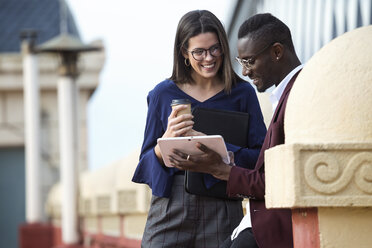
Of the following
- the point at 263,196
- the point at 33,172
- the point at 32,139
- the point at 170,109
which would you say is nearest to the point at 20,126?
the point at 32,139

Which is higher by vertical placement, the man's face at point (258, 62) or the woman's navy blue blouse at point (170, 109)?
the man's face at point (258, 62)

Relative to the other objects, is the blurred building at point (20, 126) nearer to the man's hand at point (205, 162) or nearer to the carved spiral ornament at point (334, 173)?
the man's hand at point (205, 162)

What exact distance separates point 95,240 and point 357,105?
40.3 ft

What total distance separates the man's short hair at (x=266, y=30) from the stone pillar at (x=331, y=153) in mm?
662

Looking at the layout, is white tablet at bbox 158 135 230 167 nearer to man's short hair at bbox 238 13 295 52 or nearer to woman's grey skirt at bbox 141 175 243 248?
woman's grey skirt at bbox 141 175 243 248

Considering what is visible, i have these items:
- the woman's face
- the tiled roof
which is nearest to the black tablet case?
the woman's face

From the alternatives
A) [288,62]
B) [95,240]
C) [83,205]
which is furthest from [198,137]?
[83,205]

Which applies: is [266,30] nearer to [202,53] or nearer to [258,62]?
[258,62]

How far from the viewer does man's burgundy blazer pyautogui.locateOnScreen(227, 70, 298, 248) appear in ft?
10.7

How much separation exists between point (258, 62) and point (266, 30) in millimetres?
142

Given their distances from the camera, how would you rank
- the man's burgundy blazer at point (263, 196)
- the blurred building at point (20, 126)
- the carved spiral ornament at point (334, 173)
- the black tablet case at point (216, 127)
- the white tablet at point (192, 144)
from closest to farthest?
the carved spiral ornament at point (334, 173) < the man's burgundy blazer at point (263, 196) < the white tablet at point (192, 144) < the black tablet case at point (216, 127) < the blurred building at point (20, 126)

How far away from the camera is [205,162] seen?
11.7 feet

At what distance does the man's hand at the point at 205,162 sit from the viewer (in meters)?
3.53

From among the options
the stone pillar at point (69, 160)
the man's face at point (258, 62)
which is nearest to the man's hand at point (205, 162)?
the man's face at point (258, 62)
